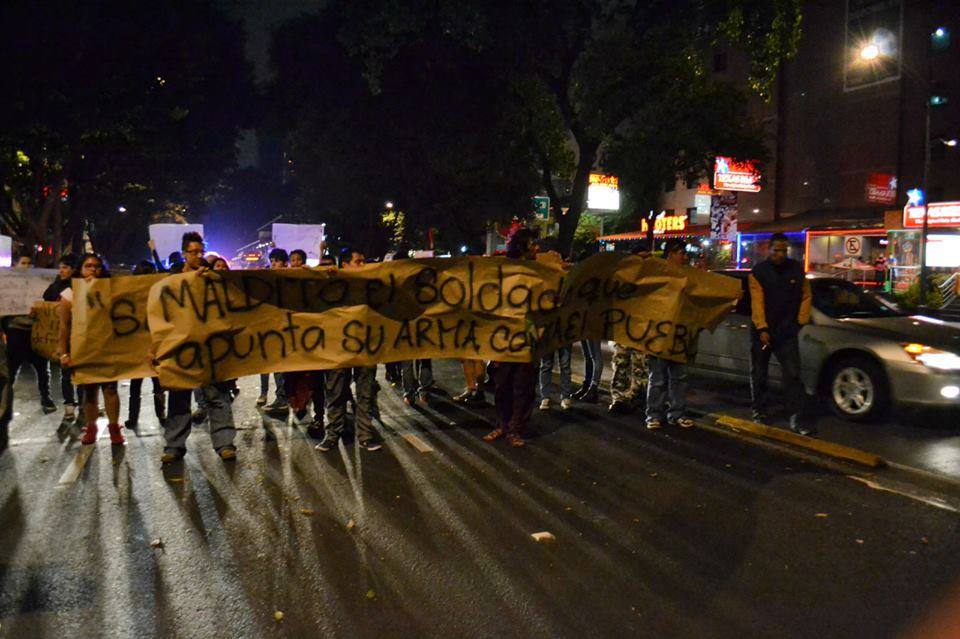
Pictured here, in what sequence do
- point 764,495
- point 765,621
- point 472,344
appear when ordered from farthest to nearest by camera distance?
point 472,344 → point 764,495 → point 765,621

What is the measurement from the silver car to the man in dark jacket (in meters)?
0.93

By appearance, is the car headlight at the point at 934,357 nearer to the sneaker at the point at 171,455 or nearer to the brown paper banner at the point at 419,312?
the brown paper banner at the point at 419,312

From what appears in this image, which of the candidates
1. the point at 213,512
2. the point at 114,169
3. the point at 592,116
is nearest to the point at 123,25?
the point at 114,169

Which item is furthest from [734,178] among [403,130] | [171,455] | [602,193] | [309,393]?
[171,455]

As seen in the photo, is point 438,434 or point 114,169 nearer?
point 438,434

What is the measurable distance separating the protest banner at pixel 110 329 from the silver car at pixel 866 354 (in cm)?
650

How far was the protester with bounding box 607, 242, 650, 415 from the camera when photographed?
859 centimetres

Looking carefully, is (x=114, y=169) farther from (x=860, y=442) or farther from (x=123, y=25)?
(x=860, y=442)

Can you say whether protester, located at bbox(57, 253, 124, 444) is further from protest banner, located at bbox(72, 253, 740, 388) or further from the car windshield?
the car windshield

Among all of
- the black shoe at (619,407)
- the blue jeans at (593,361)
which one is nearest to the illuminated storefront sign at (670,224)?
the blue jeans at (593,361)

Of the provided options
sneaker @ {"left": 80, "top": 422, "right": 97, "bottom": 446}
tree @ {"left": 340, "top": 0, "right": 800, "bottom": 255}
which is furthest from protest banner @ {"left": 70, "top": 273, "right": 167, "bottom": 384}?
tree @ {"left": 340, "top": 0, "right": 800, "bottom": 255}

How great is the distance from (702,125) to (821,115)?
20.6 m

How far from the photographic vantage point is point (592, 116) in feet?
59.8

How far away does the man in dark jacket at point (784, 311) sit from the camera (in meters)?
7.46
